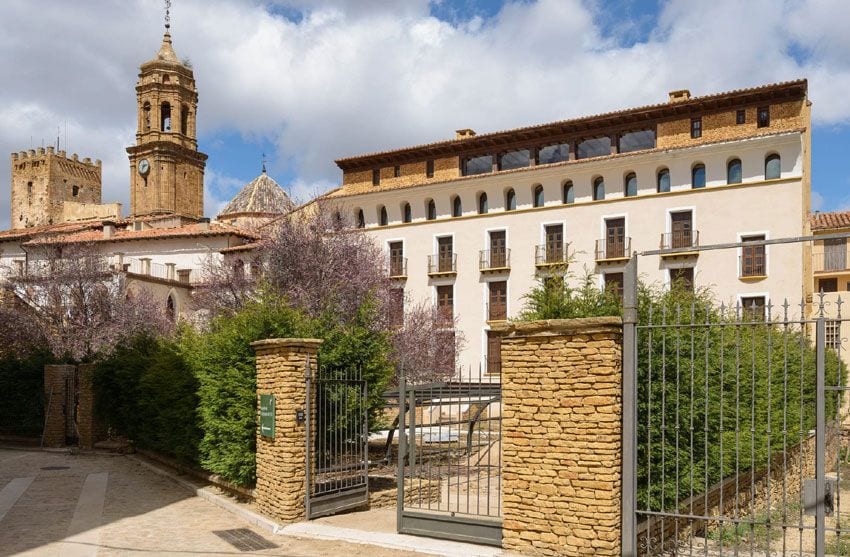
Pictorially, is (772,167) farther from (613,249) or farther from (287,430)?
(287,430)

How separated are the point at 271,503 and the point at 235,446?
149 cm

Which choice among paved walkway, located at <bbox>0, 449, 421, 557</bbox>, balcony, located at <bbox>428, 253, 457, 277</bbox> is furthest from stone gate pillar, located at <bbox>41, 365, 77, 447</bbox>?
balcony, located at <bbox>428, 253, 457, 277</bbox>

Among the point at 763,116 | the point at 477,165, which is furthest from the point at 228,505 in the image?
the point at 477,165

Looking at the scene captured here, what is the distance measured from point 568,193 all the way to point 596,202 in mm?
1795

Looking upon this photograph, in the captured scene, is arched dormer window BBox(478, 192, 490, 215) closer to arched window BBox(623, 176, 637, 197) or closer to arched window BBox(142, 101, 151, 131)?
arched window BBox(623, 176, 637, 197)

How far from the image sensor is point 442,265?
144 feet

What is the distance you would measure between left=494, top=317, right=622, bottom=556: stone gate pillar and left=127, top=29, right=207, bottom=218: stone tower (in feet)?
233

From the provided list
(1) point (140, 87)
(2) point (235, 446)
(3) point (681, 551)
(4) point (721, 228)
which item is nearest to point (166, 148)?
(1) point (140, 87)

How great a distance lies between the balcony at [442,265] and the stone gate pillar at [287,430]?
105 ft

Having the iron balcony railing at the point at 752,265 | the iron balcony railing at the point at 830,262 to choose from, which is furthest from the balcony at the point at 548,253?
the iron balcony railing at the point at 830,262

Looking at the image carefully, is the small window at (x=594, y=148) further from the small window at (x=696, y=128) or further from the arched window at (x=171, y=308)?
the arched window at (x=171, y=308)

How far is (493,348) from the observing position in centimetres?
4131

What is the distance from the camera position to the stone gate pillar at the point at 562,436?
8.00m

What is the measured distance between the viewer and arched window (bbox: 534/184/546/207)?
41.4 meters
